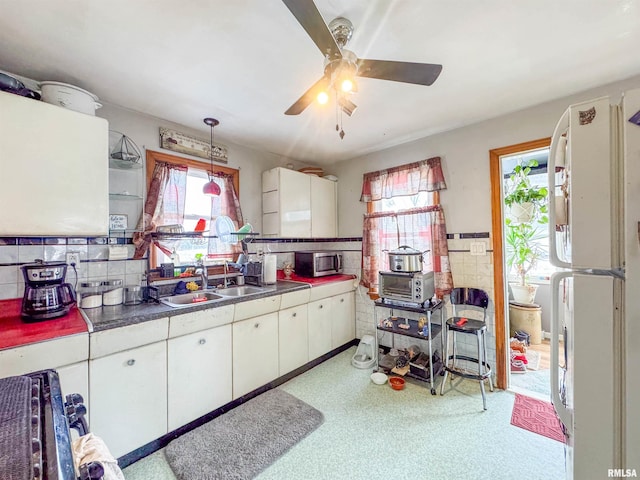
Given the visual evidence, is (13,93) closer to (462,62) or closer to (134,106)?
(134,106)

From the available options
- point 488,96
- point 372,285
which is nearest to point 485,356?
point 372,285

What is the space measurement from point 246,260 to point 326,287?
0.97 metres

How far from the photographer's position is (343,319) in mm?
3391

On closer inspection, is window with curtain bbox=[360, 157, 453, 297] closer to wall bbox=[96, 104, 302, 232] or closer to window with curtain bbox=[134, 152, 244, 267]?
wall bbox=[96, 104, 302, 232]

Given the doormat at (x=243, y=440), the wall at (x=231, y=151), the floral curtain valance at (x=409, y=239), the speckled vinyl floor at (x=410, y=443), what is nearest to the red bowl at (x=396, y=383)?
the speckled vinyl floor at (x=410, y=443)

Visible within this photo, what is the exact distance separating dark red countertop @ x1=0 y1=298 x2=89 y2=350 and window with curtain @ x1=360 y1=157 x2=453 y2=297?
2754 millimetres

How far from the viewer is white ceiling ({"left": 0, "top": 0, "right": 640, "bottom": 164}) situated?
1331 mm

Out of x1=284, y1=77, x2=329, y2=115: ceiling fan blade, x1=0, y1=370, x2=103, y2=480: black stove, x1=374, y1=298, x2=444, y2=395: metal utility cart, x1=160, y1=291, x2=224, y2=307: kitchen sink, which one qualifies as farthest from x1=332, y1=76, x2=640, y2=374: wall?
x1=0, y1=370, x2=103, y2=480: black stove

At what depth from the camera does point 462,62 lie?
5.71 feet

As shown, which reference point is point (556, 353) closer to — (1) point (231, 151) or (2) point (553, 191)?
(2) point (553, 191)

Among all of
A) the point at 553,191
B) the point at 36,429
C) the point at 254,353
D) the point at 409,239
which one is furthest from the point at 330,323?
the point at 36,429

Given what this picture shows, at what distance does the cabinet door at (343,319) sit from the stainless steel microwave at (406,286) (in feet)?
2.23

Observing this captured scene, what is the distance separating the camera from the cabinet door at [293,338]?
2617 millimetres

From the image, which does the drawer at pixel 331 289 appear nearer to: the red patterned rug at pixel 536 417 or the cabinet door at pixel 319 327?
the cabinet door at pixel 319 327
